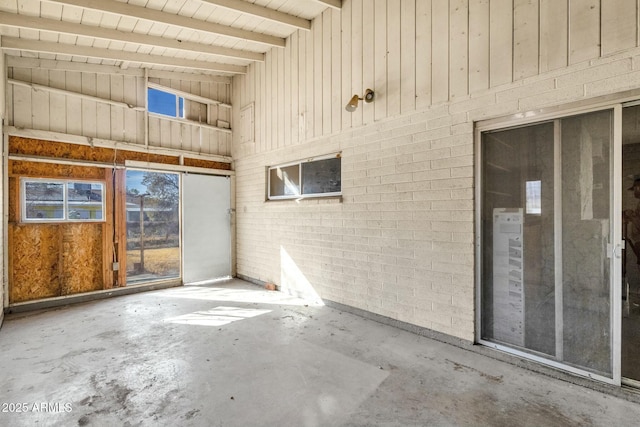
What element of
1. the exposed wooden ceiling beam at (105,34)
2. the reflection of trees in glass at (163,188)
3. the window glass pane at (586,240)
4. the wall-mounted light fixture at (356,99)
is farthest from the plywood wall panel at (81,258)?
the window glass pane at (586,240)

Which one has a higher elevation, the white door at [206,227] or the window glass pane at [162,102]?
the window glass pane at [162,102]

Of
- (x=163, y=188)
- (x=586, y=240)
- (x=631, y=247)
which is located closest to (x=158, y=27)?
(x=163, y=188)

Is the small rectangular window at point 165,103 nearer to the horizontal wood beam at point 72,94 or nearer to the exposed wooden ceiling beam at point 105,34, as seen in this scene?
the horizontal wood beam at point 72,94

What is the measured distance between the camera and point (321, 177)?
519cm

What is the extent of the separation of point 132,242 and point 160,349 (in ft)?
11.0

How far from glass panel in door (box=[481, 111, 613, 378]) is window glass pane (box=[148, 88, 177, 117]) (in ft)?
19.3

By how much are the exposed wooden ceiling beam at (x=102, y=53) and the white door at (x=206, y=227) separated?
217 cm

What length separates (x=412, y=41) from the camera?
3.76m

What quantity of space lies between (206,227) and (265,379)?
4646mm

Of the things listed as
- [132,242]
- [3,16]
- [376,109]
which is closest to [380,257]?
[376,109]

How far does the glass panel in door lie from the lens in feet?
8.64

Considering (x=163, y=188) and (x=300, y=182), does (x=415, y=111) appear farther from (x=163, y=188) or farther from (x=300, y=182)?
(x=163, y=188)

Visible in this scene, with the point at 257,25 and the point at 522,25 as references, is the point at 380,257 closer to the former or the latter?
the point at 522,25

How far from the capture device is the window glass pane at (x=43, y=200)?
4887 mm
